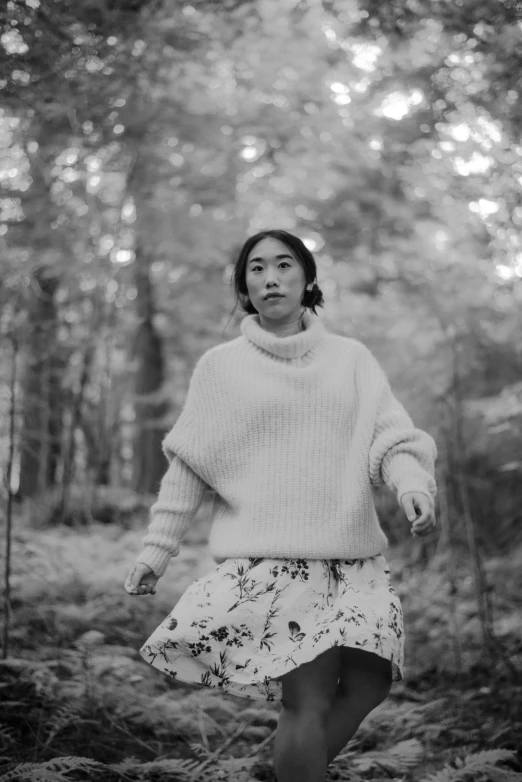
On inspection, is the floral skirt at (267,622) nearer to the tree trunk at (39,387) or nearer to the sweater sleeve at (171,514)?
the sweater sleeve at (171,514)

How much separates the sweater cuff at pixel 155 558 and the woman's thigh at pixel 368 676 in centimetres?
71

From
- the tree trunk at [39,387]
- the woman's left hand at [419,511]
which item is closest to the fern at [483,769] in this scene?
the woman's left hand at [419,511]

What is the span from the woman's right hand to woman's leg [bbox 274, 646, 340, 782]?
615 mm

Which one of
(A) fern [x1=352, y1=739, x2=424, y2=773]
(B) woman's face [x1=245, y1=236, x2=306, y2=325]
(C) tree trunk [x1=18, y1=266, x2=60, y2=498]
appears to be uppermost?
(B) woman's face [x1=245, y1=236, x2=306, y2=325]

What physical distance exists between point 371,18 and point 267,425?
277 centimetres

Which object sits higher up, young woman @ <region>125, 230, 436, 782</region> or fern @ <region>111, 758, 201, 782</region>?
young woman @ <region>125, 230, 436, 782</region>

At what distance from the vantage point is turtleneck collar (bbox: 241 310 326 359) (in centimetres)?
257

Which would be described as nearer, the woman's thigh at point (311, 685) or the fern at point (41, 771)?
the woman's thigh at point (311, 685)

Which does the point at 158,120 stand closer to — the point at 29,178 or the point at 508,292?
the point at 29,178

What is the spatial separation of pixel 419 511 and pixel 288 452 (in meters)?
0.51

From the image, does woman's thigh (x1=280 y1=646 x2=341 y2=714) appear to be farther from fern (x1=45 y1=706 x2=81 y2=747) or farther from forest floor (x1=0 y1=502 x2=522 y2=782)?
fern (x1=45 y1=706 x2=81 y2=747)

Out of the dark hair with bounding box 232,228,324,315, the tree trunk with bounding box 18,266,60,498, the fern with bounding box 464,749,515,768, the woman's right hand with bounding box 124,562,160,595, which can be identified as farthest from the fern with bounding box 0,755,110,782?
the tree trunk with bounding box 18,266,60,498

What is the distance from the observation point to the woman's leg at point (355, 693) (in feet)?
7.29

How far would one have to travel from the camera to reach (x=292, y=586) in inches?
88.0
